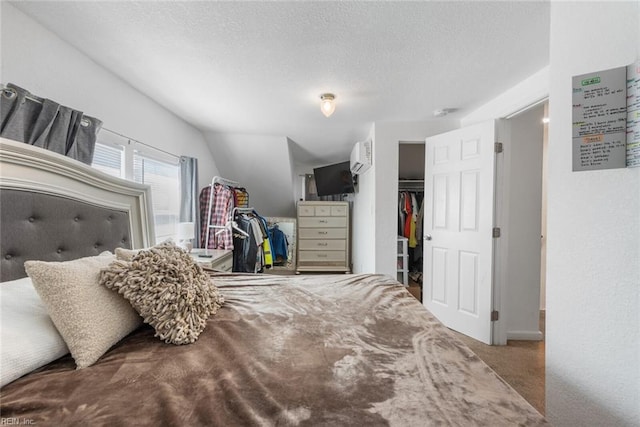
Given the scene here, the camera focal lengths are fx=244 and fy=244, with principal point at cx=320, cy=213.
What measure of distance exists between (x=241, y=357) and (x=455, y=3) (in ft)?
5.79

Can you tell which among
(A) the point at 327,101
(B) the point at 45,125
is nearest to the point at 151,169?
(B) the point at 45,125

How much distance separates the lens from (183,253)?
113 centimetres

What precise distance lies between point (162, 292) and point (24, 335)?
1.11ft

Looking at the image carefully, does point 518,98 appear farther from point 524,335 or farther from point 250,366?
point 250,366

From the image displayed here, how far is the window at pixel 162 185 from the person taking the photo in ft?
7.37

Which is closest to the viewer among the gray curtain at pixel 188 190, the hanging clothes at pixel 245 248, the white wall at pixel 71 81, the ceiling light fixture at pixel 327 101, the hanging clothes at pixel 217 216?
the white wall at pixel 71 81

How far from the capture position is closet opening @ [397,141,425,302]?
363 centimetres

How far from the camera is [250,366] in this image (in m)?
0.74

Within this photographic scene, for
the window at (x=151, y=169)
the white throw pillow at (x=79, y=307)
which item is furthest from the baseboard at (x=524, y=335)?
the window at (x=151, y=169)

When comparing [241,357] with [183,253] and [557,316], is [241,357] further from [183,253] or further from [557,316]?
[557,316]

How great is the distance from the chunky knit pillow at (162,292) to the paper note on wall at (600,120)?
1.54m

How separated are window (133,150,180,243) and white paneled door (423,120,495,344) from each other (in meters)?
2.84

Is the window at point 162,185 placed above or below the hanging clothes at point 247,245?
above

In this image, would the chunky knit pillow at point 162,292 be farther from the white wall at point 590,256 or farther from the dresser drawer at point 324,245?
the dresser drawer at point 324,245
